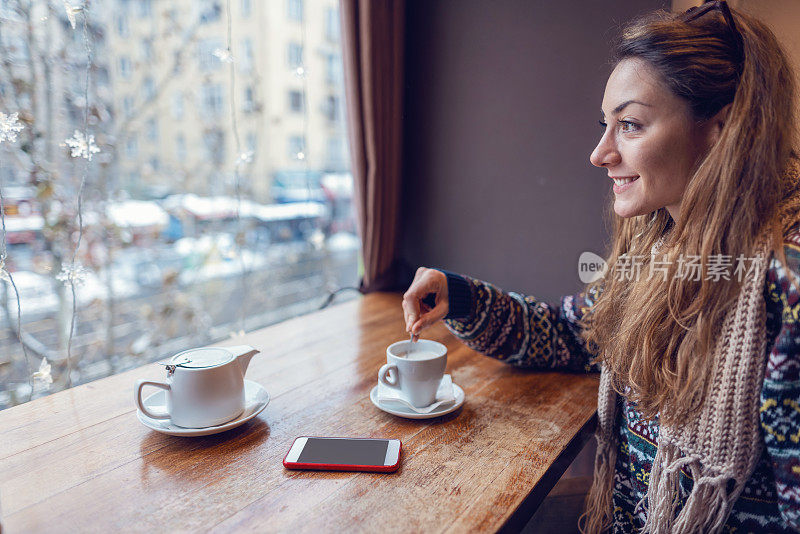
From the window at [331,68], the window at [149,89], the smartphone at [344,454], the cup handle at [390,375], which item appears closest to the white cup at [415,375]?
the cup handle at [390,375]

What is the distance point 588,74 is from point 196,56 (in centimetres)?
180

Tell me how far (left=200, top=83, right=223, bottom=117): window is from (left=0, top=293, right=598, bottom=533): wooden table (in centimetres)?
177

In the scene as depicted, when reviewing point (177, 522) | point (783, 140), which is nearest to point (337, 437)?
point (177, 522)

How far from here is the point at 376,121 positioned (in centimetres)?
166

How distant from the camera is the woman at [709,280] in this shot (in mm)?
716

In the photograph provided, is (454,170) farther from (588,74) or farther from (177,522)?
(177,522)

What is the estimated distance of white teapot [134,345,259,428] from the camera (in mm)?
784

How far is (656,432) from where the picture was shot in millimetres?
862

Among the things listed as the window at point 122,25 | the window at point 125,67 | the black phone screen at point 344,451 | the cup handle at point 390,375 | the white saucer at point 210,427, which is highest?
the window at point 122,25

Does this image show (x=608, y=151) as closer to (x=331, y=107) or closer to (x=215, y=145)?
(x=331, y=107)

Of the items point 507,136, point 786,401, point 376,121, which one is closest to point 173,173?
point 376,121

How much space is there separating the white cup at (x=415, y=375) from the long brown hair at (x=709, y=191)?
1.04ft

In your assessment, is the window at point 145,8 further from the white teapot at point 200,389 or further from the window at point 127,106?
the white teapot at point 200,389

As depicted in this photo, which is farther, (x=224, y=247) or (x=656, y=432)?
(x=224, y=247)
